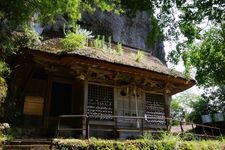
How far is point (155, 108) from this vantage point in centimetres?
1683

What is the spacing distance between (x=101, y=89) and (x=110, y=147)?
15.0 ft

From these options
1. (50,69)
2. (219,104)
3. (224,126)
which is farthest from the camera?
(219,104)

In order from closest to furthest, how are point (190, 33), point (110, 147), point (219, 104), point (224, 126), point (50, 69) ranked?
point (110, 147) → point (190, 33) → point (50, 69) → point (224, 126) → point (219, 104)

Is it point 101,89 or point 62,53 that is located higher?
point 62,53

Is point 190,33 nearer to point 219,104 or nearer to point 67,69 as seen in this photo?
point 67,69

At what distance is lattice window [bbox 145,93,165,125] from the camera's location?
1644 cm

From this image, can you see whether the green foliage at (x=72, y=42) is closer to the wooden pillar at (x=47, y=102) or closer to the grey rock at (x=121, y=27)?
the wooden pillar at (x=47, y=102)

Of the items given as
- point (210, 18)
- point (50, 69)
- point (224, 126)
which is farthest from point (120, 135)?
point (224, 126)

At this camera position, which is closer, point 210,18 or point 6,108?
point 210,18

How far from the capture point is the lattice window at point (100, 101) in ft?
47.4

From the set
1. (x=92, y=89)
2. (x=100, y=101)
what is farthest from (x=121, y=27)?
(x=100, y=101)

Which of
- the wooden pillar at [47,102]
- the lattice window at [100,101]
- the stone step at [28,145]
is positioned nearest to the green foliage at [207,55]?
the lattice window at [100,101]

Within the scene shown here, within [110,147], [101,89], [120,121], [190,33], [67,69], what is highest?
[190,33]

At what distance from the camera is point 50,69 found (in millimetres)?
14258
